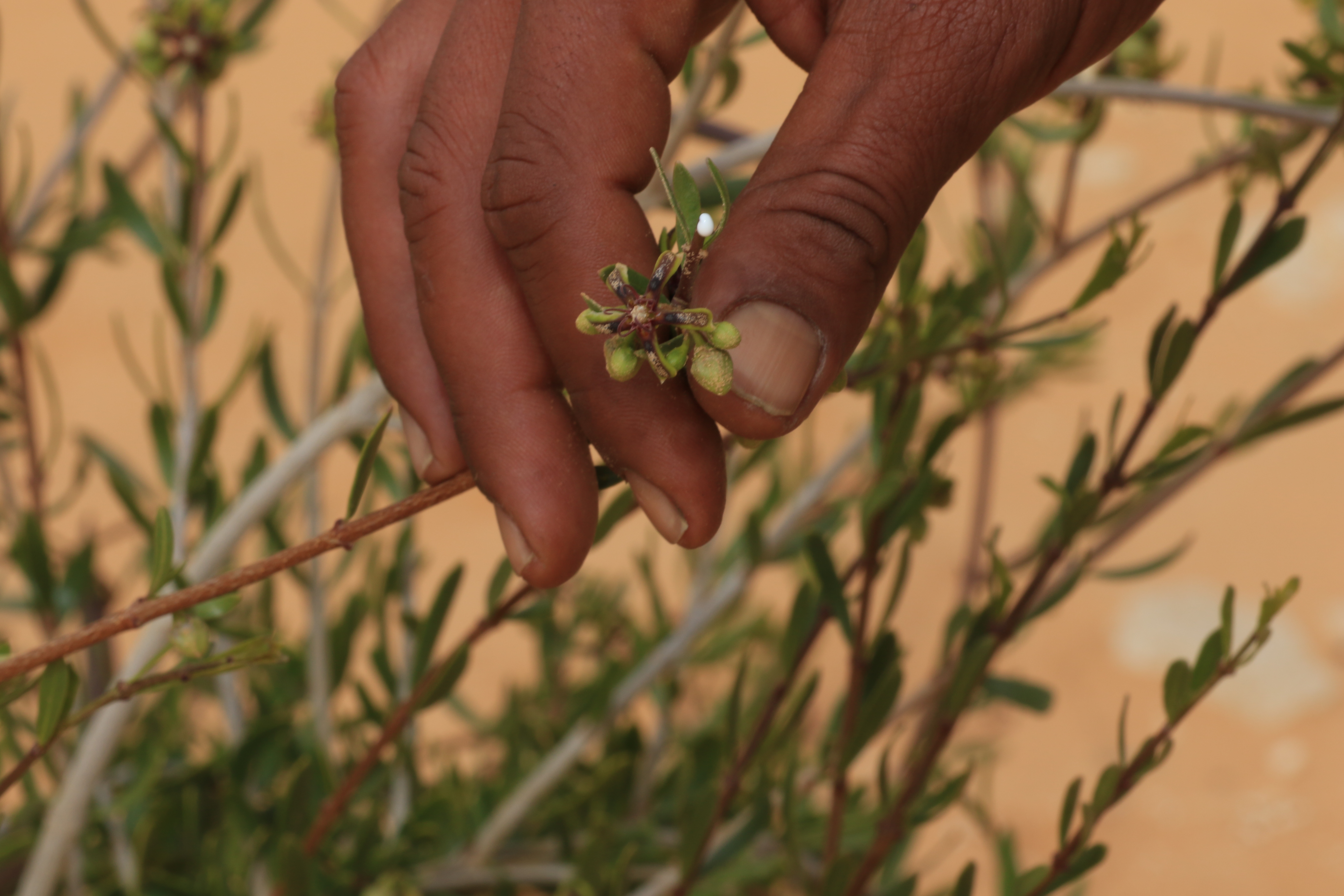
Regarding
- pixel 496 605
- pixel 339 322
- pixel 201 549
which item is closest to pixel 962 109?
pixel 496 605

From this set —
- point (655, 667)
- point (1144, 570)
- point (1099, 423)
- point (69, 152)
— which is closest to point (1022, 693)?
point (1144, 570)

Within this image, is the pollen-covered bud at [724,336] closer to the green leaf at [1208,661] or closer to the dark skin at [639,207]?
the dark skin at [639,207]

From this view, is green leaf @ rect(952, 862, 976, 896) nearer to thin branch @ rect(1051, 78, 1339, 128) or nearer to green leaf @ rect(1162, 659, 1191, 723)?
green leaf @ rect(1162, 659, 1191, 723)

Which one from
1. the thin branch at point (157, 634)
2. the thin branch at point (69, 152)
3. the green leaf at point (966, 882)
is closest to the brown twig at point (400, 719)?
the thin branch at point (157, 634)

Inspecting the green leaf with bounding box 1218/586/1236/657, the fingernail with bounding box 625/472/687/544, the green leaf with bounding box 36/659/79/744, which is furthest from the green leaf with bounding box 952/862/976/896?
the green leaf with bounding box 36/659/79/744

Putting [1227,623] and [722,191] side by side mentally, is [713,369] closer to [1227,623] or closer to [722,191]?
[722,191]
